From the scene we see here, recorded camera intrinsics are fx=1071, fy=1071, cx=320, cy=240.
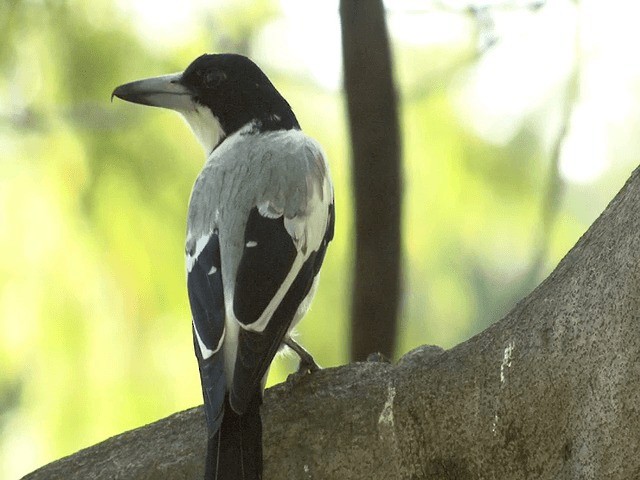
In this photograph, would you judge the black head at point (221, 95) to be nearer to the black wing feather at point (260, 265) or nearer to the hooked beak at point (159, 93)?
the hooked beak at point (159, 93)

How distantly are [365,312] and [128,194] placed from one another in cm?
136

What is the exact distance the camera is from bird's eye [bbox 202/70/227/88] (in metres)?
3.74

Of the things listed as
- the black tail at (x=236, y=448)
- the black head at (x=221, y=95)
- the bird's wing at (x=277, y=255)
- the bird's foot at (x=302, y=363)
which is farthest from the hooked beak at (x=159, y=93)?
the black tail at (x=236, y=448)

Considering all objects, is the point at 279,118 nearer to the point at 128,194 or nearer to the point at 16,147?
the point at 128,194

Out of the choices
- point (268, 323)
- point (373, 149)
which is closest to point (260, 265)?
point (268, 323)

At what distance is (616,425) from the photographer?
2.28m

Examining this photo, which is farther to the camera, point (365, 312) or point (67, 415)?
point (67, 415)

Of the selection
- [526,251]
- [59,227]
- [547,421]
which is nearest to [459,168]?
[526,251]

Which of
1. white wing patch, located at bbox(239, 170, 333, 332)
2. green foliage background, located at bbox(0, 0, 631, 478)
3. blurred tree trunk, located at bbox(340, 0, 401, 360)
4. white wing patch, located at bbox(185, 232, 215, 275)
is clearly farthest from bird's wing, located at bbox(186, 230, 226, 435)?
green foliage background, located at bbox(0, 0, 631, 478)

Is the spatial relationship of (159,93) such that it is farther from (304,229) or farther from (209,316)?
(209,316)

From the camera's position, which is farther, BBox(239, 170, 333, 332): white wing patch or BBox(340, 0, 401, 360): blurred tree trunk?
BBox(340, 0, 401, 360): blurred tree trunk

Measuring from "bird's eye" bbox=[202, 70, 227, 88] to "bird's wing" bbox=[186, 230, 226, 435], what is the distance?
0.96 m

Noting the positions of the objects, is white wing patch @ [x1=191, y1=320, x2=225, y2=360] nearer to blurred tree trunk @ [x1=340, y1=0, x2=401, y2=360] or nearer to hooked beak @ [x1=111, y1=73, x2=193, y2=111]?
blurred tree trunk @ [x1=340, y1=0, x2=401, y2=360]

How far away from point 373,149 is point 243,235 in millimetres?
718
